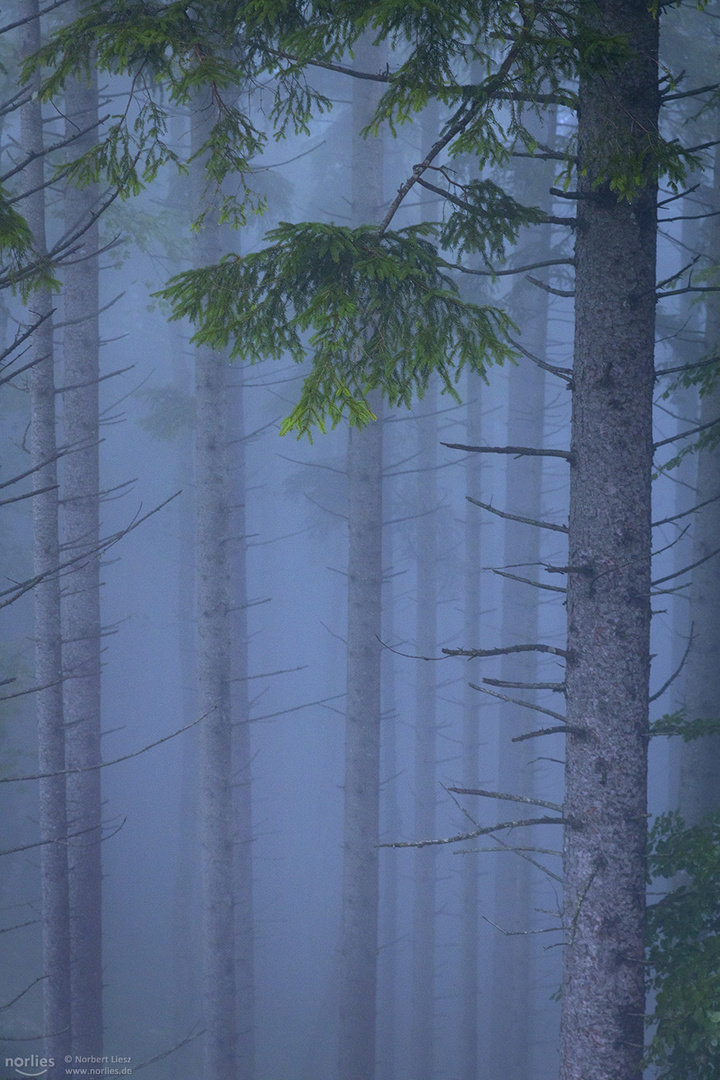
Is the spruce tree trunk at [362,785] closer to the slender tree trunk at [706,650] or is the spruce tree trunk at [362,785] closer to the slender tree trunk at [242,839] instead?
the slender tree trunk at [242,839]

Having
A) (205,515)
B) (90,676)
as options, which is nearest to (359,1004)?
(90,676)

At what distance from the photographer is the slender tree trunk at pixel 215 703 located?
908 cm

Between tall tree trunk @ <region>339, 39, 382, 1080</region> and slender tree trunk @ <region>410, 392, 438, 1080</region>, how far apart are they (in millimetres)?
3713

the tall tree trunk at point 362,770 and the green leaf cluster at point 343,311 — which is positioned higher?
the green leaf cluster at point 343,311

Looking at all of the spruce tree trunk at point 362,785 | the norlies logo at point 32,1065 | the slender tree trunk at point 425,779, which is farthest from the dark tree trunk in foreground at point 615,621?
the slender tree trunk at point 425,779

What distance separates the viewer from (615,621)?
4.59 meters

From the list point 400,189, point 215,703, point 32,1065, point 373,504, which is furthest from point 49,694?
point 400,189

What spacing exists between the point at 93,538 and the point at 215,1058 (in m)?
6.37

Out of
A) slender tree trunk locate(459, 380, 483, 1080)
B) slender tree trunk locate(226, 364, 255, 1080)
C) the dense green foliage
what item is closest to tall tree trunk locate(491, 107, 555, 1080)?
slender tree trunk locate(459, 380, 483, 1080)

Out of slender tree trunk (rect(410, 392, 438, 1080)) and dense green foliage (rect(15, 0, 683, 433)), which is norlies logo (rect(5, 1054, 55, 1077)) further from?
slender tree trunk (rect(410, 392, 438, 1080))

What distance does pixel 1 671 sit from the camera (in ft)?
43.1

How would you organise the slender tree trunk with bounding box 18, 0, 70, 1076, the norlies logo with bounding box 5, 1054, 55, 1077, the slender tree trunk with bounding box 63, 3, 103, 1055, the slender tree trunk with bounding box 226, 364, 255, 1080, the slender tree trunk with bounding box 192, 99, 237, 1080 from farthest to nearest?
the slender tree trunk with bounding box 226, 364, 255, 1080, the slender tree trunk with bounding box 192, 99, 237, 1080, the slender tree trunk with bounding box 63, 3, 103, 1055, the norlies logo with bounding box 5, 1054, 55, 1077, the slender tree trunk with bounding box 18, 0, 70, 1076

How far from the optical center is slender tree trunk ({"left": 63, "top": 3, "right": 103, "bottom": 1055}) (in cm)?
836

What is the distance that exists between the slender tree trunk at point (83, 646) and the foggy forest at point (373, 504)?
4 cm
